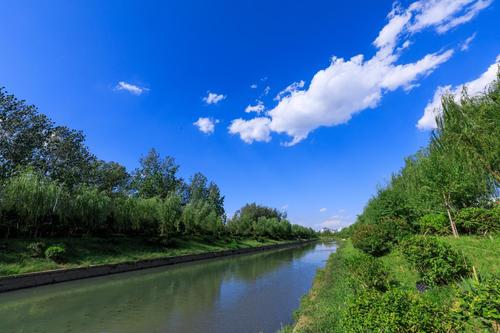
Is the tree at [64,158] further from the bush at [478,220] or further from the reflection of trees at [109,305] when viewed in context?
the bush at [478,220]

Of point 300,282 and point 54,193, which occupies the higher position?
point 54,193

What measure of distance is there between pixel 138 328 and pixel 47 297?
728 cm

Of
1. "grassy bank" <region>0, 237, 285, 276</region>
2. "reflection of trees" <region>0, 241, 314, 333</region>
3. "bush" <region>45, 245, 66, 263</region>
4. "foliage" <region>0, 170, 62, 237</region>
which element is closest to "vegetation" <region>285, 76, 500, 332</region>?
"reflection of trees" <region>0, 241, 314, 333</region>

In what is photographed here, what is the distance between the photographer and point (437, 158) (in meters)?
16.8

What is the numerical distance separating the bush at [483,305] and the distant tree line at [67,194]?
26.3m

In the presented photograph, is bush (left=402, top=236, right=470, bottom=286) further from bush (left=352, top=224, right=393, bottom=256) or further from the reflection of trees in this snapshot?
bush (left=352, top=224, right=393, bottom=256)

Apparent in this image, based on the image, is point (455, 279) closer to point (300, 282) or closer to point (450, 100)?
point (450, 100)

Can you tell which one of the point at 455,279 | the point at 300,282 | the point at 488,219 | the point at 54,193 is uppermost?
the point at 54,193

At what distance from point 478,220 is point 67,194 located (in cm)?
3055

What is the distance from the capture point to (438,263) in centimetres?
757

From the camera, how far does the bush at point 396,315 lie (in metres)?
3.68

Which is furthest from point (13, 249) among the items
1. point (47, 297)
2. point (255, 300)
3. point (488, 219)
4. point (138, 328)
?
point (488, 219)

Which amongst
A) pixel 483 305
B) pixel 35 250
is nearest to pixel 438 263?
pixel 483 305

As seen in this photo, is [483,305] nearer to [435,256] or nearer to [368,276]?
[368,276]
